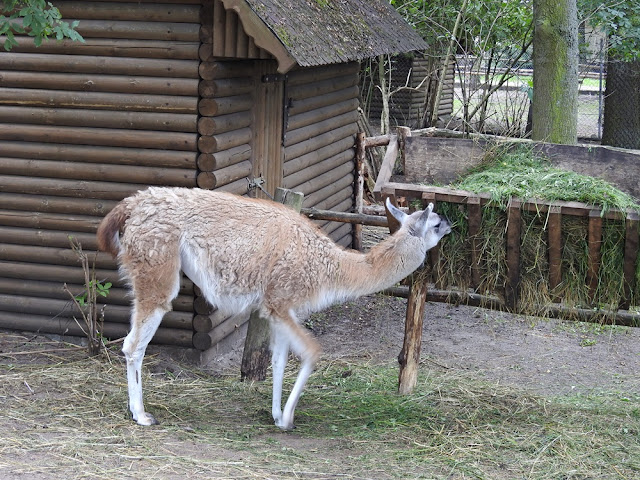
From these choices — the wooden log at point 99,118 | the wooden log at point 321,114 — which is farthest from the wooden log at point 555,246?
the wooden log at point 321,114

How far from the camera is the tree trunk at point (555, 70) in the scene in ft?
32.4

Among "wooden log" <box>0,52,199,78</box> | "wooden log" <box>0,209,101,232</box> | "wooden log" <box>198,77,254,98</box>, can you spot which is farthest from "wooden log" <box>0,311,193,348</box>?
"wooden log" <box>0,52,199,78</box>

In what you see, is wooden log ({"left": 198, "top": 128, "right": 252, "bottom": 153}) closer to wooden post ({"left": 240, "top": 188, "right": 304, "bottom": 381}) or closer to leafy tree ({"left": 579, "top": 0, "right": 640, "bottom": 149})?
wooden post ({"left": 240, "top": 188, "right": 304, "bottom": 381})

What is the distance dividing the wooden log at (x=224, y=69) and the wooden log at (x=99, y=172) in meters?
0.85

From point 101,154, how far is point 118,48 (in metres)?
0.94

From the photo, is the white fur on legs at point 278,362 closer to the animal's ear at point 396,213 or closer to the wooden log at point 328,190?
the animal's ear at point 396,213

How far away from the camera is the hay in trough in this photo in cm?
559

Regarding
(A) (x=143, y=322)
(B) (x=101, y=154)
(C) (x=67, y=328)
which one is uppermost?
(B) (x=101, y=154)

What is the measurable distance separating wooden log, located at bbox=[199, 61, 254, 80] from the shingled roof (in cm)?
58

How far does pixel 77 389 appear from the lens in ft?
22.0

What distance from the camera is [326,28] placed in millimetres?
8688

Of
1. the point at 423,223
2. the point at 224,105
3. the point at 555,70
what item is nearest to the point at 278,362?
the point at 423,223

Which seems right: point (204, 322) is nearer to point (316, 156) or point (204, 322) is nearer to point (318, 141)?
point (316, 156)

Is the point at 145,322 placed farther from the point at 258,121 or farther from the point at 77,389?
the point at 258,121
